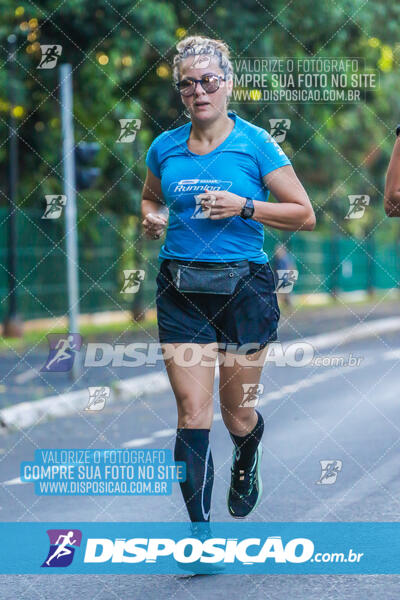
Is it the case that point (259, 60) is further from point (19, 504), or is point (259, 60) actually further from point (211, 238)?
point (211, 238)

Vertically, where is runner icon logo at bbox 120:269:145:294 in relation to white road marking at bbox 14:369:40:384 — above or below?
above

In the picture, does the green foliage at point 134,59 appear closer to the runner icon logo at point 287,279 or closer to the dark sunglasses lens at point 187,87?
the runner icon logo at point 287,279

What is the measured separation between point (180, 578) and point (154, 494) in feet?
6.71

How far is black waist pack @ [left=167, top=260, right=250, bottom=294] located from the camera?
211 inches

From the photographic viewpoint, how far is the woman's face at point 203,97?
5.41m

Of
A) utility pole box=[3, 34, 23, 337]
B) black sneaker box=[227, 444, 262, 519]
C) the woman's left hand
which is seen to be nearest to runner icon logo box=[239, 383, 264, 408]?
black sneaker box=[227, 444, 262, 519]

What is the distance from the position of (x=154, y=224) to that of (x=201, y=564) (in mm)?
1376

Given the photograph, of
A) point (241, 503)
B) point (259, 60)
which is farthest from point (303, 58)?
point (241, 503)

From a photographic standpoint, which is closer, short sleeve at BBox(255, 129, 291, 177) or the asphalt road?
the asphalt road

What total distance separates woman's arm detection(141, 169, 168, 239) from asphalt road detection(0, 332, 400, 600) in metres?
1.40

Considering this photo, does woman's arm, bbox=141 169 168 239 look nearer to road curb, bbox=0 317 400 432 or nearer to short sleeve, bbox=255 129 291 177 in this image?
short sleeve, bbox=255 129 291 177

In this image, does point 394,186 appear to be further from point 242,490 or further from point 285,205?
point 242,490

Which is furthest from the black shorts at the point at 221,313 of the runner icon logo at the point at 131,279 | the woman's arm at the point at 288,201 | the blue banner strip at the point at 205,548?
the runner icon logo at the point at 131,279

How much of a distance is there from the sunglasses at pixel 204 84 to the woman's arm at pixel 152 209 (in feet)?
1.53
